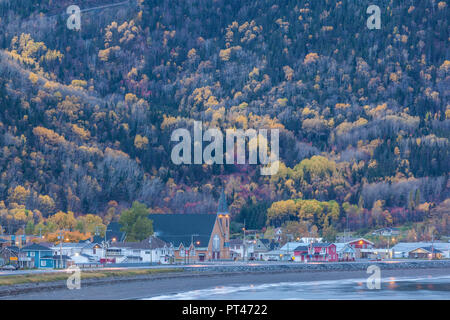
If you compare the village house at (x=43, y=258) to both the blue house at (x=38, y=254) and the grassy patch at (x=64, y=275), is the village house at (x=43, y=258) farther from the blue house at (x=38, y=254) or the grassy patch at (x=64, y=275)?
the grassy patch at (x=64, y=275)

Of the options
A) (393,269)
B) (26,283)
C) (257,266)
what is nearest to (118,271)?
(26,283)

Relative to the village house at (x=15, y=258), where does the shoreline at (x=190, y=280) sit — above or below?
below

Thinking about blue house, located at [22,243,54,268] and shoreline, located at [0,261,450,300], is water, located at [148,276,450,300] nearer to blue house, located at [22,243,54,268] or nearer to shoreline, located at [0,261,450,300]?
shoreline, located at [0,261,450,300]

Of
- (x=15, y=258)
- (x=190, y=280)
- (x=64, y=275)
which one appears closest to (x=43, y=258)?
(x=15, y=258)

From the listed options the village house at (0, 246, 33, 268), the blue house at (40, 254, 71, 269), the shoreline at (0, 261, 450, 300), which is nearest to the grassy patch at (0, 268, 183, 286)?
the shoreline at (0, 261, 450, 300)

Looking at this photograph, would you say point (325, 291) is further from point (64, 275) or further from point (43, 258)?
point (43, 258)

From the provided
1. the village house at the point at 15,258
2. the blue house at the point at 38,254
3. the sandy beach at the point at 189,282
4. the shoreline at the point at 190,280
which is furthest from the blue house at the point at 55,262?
the sandy beach at the point at 189,282
